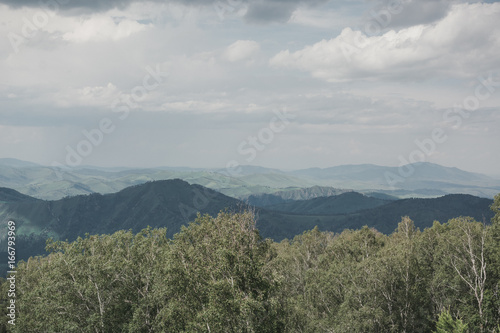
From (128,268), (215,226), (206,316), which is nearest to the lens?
(206,316)

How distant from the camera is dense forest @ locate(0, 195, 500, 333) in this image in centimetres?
3559

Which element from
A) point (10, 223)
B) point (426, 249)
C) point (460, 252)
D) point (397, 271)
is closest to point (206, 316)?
point (10, 223)

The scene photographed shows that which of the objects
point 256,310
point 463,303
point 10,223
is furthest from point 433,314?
point 10,223

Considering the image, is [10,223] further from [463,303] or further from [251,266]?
[463,303]

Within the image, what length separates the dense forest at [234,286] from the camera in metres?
35.6

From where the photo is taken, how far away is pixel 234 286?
34469mm

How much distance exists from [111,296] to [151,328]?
6403 mm

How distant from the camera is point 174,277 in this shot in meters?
37.7

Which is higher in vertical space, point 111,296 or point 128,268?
point 128,268

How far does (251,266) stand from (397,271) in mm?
34579

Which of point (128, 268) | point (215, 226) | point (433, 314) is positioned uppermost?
point (215, 226)

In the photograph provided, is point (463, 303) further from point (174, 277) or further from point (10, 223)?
point (10, 223)

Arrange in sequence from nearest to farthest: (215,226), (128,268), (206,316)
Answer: (206,316) < (215,226) < (128,268)

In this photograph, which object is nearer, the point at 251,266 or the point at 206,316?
the point at 206,316
